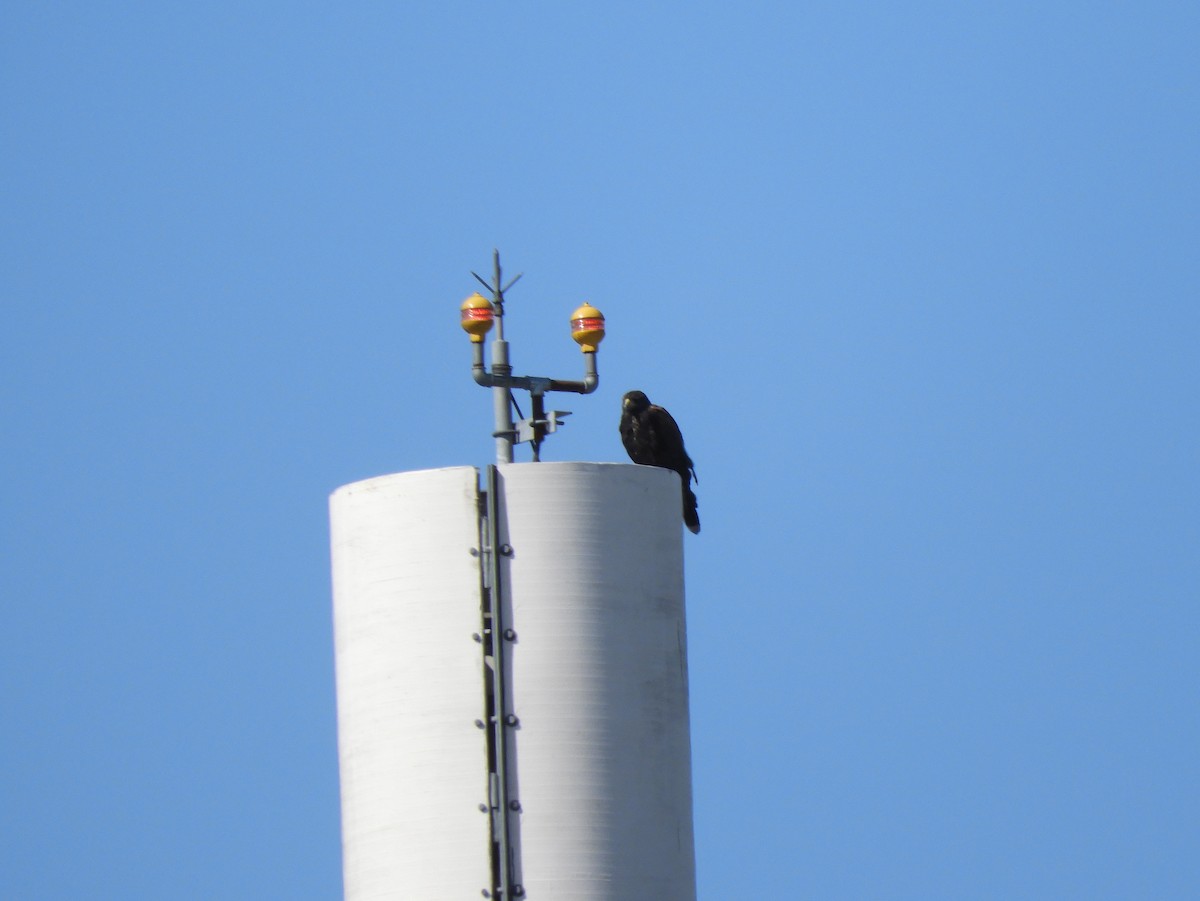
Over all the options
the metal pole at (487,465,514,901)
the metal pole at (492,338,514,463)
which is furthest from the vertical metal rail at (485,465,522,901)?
the metal pole at (492,338,514,463)

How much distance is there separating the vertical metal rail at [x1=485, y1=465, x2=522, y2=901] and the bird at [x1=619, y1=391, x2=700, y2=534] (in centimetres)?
354

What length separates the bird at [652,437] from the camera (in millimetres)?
14125

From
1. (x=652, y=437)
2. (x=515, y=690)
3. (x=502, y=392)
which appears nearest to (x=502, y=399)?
(x=502, y=392)

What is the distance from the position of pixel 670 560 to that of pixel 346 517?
1.50m

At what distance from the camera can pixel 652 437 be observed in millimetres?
14234

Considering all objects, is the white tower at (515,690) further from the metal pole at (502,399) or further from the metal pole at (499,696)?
the metal pole at (502,399)

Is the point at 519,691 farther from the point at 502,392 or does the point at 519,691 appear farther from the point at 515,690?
the point at 502,392

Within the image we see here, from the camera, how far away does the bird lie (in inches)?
556

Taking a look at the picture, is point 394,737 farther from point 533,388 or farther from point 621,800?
point 533,388

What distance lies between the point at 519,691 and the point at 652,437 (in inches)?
165

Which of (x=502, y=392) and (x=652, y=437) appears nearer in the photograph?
(x=502, y=392)

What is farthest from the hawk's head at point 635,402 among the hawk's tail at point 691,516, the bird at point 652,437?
the hawk's tail at point 691,516

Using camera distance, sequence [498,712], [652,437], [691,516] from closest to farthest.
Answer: [498,712] → [691,516] → [652,437]

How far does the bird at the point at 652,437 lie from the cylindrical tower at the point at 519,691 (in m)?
3.40
